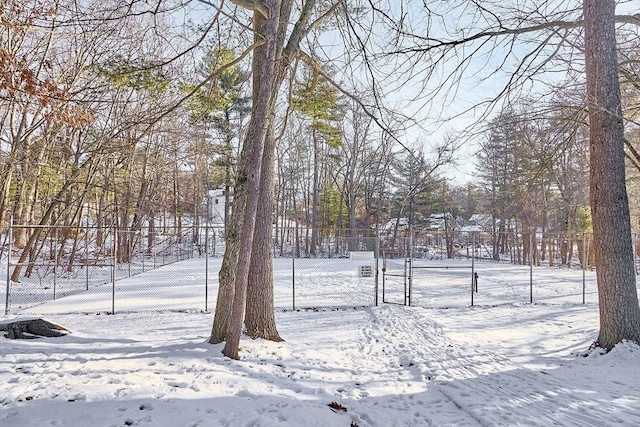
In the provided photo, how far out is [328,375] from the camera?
187 inches

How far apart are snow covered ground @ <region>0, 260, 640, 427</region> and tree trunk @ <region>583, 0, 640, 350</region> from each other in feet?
1.69

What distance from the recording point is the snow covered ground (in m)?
3.29

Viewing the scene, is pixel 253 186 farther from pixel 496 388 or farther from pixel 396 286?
pixel 396 286

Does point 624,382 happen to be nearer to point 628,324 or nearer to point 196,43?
point 628,324

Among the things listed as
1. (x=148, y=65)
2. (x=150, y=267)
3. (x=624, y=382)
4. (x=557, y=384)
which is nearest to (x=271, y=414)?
(x=557, y=384)

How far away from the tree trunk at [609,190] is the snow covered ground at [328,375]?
51 cm

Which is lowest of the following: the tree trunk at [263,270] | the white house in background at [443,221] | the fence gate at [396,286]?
the fence gate at [396,286]

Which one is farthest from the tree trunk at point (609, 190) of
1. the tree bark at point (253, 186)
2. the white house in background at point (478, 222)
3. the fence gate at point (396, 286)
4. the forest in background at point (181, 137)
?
the white house in background at point (478, 222)

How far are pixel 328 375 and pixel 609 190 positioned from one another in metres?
4.84

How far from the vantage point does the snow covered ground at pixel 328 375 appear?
10.8ft

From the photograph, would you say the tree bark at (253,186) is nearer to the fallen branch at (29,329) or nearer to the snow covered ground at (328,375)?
the snow covered ground at (328,375)

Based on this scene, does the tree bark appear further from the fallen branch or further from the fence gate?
the fence gate

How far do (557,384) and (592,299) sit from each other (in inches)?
356

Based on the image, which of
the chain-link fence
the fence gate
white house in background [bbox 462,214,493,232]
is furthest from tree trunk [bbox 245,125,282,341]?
white house in background [bbox 462,214,493,232]
